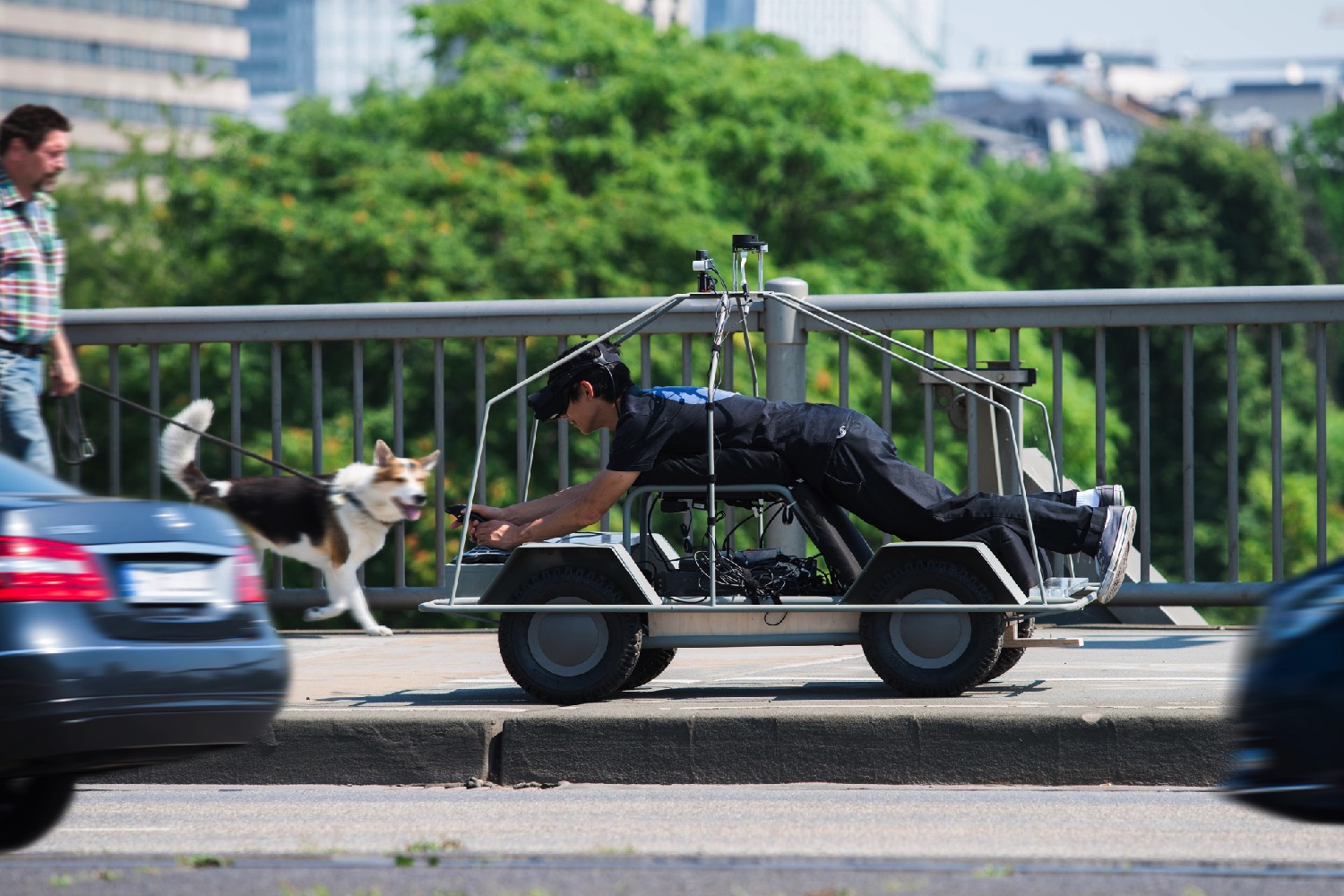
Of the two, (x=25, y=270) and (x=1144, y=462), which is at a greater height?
(x=25, y=270)

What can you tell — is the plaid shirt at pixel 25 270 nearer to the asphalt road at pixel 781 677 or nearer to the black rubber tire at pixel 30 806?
the asphalt road at pixel 781 677

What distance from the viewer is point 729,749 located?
5.89 meters

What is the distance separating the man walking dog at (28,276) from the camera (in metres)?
7.19

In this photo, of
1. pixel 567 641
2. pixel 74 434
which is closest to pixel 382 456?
pixel 74 434

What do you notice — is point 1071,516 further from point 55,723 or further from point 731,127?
point 731,127

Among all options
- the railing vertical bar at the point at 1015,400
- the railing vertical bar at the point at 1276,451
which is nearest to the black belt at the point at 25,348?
the railing vertical bar at the point at 1015,400

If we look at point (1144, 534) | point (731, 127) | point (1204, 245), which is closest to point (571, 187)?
point (731, 127)

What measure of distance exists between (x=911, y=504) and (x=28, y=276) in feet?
10.9

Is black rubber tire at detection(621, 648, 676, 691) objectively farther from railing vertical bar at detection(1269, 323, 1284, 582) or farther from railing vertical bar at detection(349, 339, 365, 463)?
railing vertical bar at detection(1269, 323, 1284, 582)

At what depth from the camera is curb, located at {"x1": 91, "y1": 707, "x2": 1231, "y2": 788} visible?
574cm

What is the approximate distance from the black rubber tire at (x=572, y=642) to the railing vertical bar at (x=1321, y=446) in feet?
9.79

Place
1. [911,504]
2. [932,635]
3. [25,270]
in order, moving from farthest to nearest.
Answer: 1. [25,270]
2. [911,504]
3. [932,635]

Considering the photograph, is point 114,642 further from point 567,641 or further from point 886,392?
point 886,392

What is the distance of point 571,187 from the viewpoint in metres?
34.8
